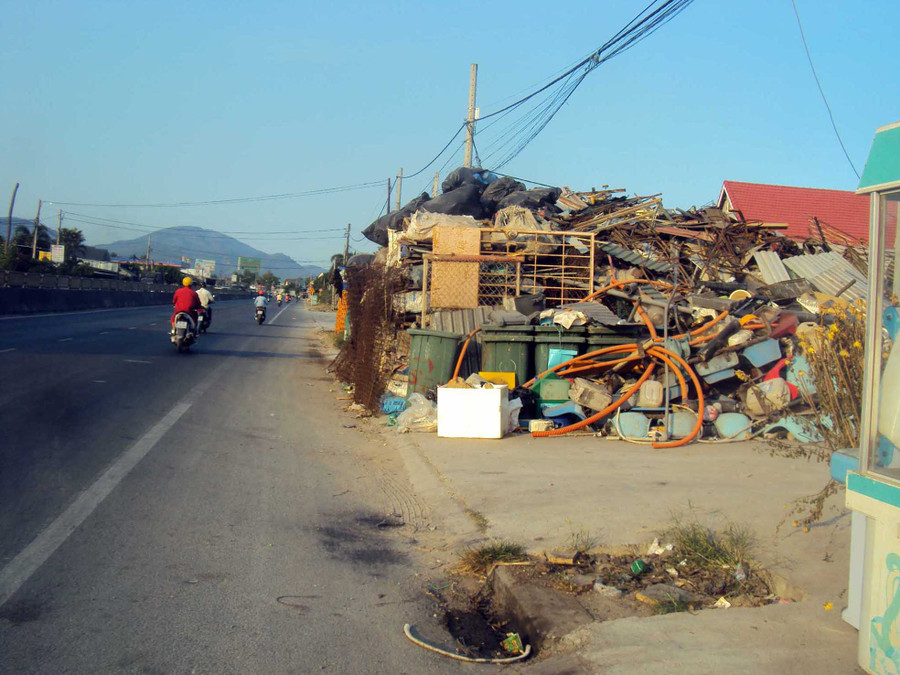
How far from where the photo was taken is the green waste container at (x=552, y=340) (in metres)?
11.2

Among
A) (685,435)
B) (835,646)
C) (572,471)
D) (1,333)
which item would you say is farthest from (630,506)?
(1,333)

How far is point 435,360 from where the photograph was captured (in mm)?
11453

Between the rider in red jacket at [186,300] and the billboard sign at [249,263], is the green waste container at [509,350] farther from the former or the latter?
the billboard sign at [249,263]

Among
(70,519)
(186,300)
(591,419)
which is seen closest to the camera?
(70,519)

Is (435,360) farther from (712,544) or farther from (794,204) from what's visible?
(794,204)

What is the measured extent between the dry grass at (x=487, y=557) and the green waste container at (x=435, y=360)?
615cm

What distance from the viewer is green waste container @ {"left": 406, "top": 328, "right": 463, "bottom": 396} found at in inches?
451

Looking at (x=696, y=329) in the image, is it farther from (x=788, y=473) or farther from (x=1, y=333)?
(x=1, y=333)

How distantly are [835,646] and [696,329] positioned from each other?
7.89 meters

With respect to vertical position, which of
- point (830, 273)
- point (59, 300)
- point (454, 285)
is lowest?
point (59, 300)

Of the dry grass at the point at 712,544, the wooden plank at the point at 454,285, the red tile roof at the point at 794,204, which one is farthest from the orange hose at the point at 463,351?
the red tile roof at the point at 794,204

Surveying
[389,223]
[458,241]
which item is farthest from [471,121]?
[458,241]

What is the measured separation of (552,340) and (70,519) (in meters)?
7.28

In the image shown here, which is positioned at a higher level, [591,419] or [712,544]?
[591,419]
